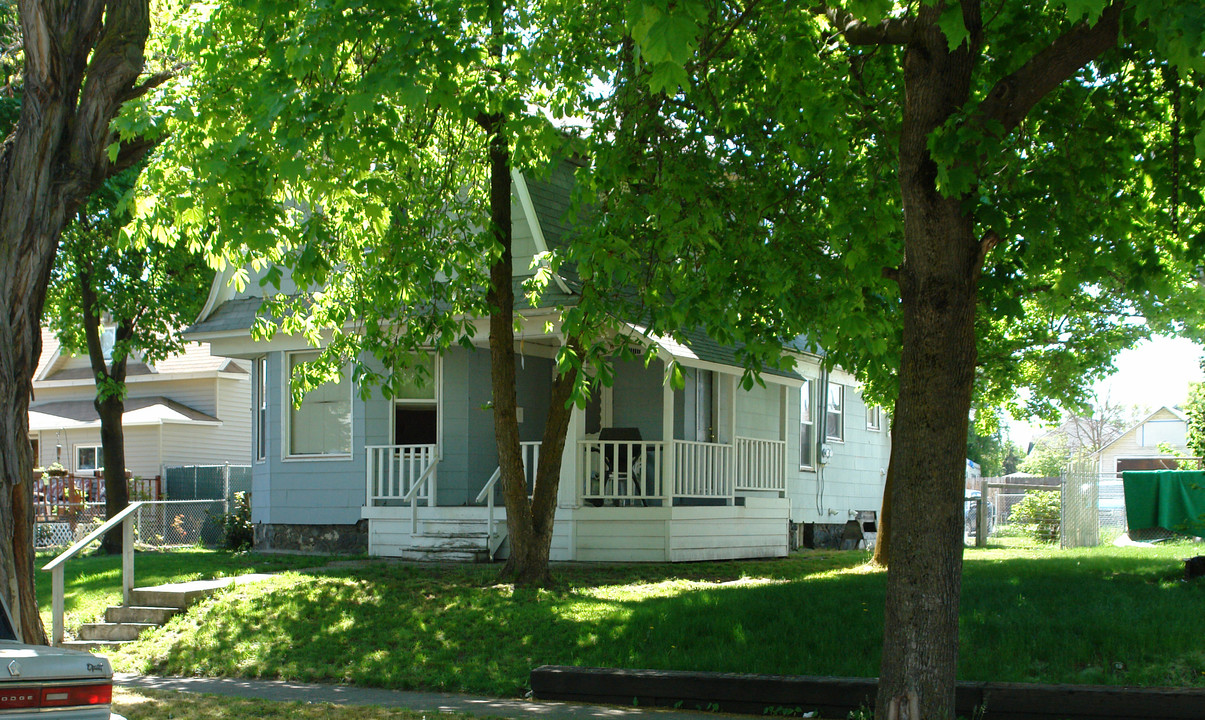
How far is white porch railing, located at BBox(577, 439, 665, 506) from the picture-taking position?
51.5ft

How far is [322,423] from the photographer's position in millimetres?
18562

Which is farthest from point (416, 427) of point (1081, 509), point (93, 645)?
point (1081, 509)

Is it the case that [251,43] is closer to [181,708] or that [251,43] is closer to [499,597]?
[181,708]

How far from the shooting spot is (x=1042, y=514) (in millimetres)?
25875

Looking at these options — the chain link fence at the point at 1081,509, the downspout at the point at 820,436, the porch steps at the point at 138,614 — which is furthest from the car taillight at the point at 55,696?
the chain link fence at the point at 1081,509

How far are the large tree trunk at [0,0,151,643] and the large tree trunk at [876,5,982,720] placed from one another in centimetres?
714

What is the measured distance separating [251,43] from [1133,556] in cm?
1432

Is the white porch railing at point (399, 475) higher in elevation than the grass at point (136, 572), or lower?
higher

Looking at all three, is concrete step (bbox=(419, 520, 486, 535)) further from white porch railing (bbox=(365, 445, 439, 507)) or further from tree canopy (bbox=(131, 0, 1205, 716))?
tree canopy (bbox=(131, 0, 1205, 716))

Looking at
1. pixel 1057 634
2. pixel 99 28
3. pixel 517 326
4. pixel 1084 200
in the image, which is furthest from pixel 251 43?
pixel 1057 634

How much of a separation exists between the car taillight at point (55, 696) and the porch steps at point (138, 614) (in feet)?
23.7

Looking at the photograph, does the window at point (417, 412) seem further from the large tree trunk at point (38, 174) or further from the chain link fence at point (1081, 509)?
the chain link fence at point (1081, 509)

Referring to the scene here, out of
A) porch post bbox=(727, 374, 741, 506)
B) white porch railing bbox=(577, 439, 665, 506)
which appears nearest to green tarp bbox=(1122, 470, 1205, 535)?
porch post bbox=(727, 374, 741, 506)

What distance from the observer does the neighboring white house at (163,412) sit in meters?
31.8
